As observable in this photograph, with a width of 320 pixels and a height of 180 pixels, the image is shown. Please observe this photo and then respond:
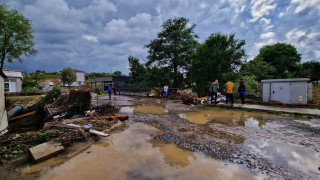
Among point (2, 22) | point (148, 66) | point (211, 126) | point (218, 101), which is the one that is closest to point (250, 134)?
point (211, 126)

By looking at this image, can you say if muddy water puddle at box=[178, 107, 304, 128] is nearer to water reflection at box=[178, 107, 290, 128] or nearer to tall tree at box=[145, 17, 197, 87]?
water reflection at box=[178, 107, 290, 128]

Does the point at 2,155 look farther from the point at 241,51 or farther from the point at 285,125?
the point at 241,51

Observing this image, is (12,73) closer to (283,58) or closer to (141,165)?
(141,165)

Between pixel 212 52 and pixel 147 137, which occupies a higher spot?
pixel 212 52

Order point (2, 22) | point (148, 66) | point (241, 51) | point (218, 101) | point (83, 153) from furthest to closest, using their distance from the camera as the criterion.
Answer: point (148, 66) → point (2, 22) → point (241, 51) → point (218, 101) → point (83, 153)

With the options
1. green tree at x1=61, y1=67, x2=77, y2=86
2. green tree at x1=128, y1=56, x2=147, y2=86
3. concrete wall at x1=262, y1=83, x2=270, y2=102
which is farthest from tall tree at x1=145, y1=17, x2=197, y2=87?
green tree at x1=61, y1=67, x2=77, y2=86

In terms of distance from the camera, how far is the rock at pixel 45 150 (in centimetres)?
306

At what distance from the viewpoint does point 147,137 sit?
4348mm

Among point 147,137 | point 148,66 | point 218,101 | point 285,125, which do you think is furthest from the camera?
point 148,66

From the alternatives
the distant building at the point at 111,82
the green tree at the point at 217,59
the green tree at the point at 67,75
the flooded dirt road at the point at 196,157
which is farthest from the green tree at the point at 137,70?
the green tree at the point at 67,75

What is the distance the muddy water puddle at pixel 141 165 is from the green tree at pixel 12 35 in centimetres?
2170

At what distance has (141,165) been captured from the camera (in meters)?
2.85

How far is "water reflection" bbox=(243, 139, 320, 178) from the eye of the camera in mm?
2705

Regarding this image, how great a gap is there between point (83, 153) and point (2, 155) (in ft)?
5.96
